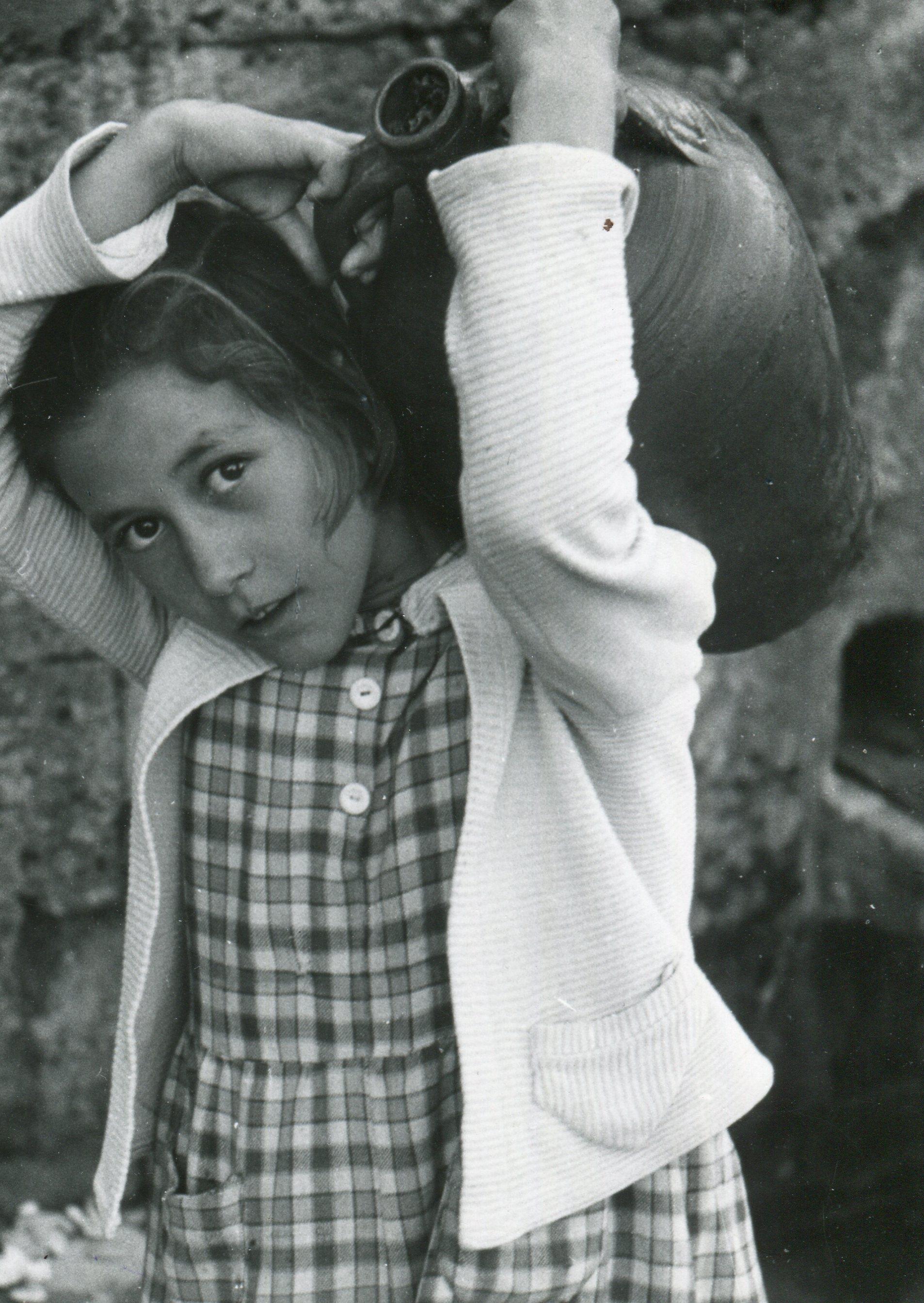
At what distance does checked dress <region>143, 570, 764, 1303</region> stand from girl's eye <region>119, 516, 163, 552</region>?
0.22 m

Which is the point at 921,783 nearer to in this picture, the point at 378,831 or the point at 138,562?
the point at 378,831

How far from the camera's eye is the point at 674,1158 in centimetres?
164

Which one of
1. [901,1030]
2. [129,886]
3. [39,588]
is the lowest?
[901,1030]

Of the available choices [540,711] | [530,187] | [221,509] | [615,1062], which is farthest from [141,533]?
[615,1062]

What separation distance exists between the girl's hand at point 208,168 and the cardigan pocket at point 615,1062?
825mm

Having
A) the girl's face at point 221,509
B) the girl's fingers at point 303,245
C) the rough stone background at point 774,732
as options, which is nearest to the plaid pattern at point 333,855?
the girl's face at point 221,509

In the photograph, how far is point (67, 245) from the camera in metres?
1.52

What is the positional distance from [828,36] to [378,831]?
5.45ft

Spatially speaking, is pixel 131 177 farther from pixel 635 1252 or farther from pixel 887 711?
pixel 887 711

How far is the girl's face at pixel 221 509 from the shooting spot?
149cm

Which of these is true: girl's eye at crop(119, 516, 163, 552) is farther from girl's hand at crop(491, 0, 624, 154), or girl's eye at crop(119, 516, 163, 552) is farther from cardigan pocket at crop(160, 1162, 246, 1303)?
cardigan pocket at crop(160, 1162, 246, 1303)

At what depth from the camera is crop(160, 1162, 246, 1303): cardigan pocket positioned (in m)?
1.64

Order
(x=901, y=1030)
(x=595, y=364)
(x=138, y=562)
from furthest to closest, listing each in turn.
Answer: (x=901, y=1030) < (x=138, y=562) < (x=595, y=364)

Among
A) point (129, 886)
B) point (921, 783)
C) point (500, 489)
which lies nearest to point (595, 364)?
point (500, 489)
